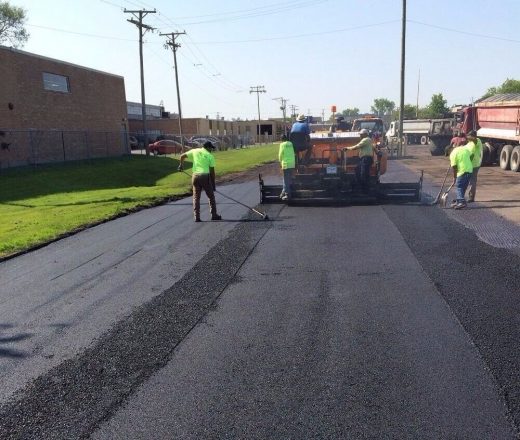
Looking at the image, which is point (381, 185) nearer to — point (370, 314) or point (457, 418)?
point (370, 314)

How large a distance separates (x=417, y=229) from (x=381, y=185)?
3.69 metres

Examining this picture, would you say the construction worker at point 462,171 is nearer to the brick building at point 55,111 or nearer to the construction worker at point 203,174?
the construction worker at point 203,174

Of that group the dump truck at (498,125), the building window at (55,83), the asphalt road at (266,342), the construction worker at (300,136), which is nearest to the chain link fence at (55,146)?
the building window at (55,83)

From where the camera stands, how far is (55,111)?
31547 millimetres

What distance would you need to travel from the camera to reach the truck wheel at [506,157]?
21.8 metres

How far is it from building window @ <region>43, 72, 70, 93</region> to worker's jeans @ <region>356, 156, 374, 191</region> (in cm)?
2411

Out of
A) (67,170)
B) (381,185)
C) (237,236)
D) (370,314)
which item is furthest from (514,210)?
(67,170)

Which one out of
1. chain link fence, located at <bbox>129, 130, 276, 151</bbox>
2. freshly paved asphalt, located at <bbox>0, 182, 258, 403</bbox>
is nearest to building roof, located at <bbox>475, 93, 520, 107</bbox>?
freshly paved asphalt, located at <bbox>0, 182, 258, 403</bbox>

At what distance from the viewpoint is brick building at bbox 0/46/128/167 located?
88.6 ft

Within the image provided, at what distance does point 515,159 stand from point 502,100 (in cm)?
299

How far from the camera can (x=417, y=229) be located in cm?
959

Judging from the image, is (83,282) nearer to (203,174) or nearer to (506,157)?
(203,174)

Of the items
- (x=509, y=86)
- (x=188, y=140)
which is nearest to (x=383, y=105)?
(x=509, y=86)

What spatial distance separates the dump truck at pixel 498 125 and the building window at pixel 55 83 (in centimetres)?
2360
